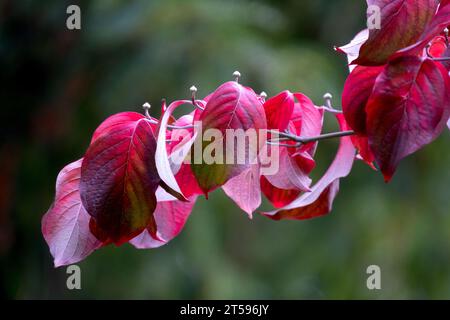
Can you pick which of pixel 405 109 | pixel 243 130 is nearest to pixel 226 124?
pixel 243 130

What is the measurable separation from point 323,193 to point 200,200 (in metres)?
1.76

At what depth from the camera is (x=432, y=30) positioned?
0.52m

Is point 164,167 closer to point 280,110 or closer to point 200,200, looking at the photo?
point 280,110

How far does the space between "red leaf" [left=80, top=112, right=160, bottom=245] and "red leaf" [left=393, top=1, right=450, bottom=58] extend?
0.74 feet

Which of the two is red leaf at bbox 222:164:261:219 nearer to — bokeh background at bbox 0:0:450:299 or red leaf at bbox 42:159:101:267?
red leaf at bbox 42:159:101:267

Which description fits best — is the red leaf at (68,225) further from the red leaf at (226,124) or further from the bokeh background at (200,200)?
the bokeh background at (200,200)

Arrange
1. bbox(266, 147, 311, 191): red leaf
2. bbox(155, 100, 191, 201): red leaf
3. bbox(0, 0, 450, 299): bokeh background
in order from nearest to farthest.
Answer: bbox(155, 100, 191, 201): red leaf < bbox(266, 147, 311, 191): red leaf < bbox(0, 0, 450, 299): bokeh background

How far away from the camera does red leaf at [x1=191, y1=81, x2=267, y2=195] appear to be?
51cm

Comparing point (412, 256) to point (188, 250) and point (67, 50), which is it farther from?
point (67, 50)

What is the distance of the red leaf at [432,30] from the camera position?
0.51 metres

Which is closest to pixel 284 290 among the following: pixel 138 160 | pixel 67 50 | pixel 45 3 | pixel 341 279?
pixel 341 279

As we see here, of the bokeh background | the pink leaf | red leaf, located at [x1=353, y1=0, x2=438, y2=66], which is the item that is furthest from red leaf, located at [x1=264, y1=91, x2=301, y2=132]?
the bokeh background

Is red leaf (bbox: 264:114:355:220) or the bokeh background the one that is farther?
the bokeh background

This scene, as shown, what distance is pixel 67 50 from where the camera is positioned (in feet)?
8.98
